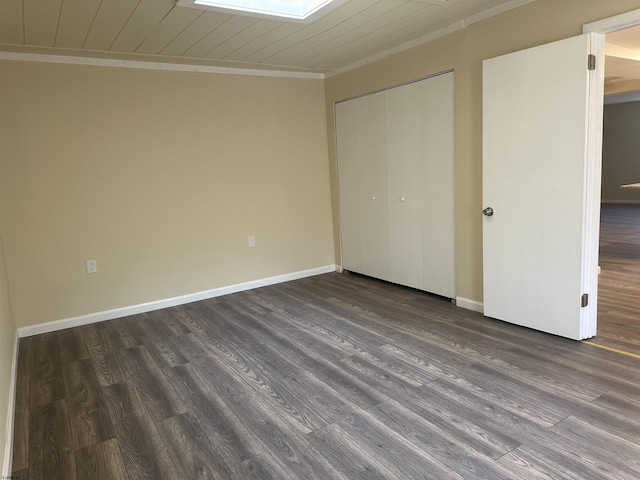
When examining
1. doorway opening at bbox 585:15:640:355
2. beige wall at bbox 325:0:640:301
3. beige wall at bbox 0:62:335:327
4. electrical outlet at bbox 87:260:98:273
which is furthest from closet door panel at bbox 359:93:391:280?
electrical outlet at bbox 87:260:98:273

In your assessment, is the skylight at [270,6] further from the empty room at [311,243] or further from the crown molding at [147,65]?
the crown molding at [147,65]

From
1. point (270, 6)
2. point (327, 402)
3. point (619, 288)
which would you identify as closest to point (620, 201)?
point (619, 288)

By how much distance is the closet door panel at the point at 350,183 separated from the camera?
4691 millimetres

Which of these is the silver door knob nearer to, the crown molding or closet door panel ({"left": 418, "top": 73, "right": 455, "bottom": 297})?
closet door panel ({"left": 418, "top": 73, "right": 455, "bottom": 297})

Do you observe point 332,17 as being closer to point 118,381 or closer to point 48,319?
point 118,381

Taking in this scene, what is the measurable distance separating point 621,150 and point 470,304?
390 inches

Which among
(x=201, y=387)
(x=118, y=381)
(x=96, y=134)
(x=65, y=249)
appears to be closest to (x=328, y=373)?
(x=201, y=387)

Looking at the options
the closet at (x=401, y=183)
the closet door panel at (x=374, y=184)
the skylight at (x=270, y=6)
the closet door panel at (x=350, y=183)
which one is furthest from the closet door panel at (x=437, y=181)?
the skylight at (x=270, y=6)

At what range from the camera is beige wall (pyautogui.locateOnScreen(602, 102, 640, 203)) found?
10555mm

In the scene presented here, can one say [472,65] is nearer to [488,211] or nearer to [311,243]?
[488,211]

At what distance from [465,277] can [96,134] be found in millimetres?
3432

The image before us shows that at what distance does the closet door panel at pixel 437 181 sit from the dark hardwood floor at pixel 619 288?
1.19 metres

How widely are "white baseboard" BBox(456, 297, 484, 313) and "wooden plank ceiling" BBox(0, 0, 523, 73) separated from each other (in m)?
2.23

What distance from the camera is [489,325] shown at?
3285 millimetres
